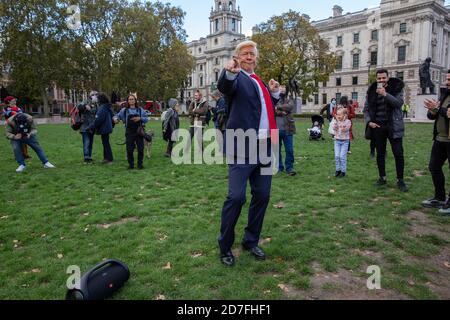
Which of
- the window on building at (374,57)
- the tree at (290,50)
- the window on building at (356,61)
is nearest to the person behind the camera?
the tree at (290,50)

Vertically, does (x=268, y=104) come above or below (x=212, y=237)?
above

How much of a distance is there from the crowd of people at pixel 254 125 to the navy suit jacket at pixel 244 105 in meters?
0.01

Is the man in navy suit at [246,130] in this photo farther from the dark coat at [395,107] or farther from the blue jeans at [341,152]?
the blue jeans at [341,152]

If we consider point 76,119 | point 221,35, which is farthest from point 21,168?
point 221,35

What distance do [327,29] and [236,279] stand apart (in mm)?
84827

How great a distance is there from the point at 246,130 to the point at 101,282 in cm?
211

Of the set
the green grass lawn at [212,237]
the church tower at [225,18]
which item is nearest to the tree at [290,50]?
the green grass lawn at [212,237]

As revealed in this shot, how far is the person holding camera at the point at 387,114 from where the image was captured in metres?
6.78

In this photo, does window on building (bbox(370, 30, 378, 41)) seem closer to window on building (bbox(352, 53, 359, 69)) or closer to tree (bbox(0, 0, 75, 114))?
window on building (bbox(352, 53, 359, 69))

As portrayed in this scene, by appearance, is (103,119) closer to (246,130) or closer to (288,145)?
(288,145)

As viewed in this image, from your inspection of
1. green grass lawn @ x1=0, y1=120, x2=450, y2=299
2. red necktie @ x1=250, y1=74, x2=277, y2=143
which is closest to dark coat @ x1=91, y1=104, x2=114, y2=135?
green grass lawn @ x1=0, y1=120, x2=450, y2=299

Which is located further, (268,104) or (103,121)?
(103,121)

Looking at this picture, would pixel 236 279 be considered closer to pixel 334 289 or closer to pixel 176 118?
pixel 334 289

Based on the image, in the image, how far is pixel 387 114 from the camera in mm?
6945
